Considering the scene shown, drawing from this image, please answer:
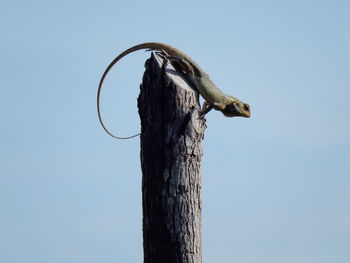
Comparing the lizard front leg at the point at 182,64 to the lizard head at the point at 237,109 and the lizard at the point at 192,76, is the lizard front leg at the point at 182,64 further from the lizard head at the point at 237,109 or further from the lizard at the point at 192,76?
the lizard head at the point at 237,109

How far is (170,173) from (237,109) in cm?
208

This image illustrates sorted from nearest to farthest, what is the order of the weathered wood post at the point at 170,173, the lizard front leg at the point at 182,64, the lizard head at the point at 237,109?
the weathered wood post at the point at 170,173, the lizard front leg at the point at 182,64, the lizard head at the point at 237,109

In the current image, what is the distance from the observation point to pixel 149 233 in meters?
5.34

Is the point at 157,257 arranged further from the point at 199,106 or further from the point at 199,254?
the point at 199,106

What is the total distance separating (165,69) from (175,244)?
1.52 metres

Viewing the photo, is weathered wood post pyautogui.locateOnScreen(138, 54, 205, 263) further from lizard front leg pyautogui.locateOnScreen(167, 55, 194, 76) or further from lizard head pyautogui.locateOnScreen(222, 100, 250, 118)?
lizard head pyautogui.locateOnScreen(222, 100, 250, 118)

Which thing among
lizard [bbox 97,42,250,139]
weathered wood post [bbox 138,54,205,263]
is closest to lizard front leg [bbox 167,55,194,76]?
lizard [bbox 97,42,250,139]

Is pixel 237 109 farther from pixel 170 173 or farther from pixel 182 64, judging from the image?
pixel 170 173

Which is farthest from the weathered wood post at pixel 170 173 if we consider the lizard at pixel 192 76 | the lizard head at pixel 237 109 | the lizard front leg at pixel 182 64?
the lizard head at pixel 237 109

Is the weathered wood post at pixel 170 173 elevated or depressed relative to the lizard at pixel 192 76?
depressed

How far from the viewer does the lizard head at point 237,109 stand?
22.8 feet

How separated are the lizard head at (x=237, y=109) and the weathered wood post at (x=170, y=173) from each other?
5.07 feet

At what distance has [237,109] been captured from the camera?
23.4 feet

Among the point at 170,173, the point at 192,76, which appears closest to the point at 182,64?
the point at 192,76
